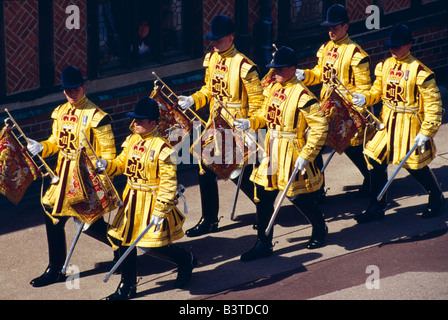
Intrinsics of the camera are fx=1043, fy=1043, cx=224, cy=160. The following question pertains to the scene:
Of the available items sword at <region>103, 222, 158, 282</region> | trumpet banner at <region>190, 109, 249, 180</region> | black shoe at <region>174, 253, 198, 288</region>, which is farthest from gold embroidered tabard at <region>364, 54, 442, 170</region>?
sword at <region>103, 222, 158, 282</region>

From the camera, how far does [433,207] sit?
38.3 ft

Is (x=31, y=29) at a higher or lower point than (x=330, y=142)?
higher

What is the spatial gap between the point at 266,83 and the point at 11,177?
324cm

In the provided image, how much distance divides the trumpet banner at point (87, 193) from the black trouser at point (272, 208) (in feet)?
5.29

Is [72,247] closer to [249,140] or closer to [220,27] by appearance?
[249,140]

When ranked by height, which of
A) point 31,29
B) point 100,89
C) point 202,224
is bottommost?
point 202,224

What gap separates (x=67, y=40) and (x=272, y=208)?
11.6ft

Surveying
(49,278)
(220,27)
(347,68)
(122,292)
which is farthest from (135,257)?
(347,68)

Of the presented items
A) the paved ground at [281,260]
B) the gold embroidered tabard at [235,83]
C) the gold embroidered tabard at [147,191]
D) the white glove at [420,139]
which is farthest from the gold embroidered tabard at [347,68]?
the gold embroidered tabard at [147,191]

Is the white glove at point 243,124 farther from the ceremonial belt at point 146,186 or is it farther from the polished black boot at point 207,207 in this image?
the ceremonial belt at point 146,186
